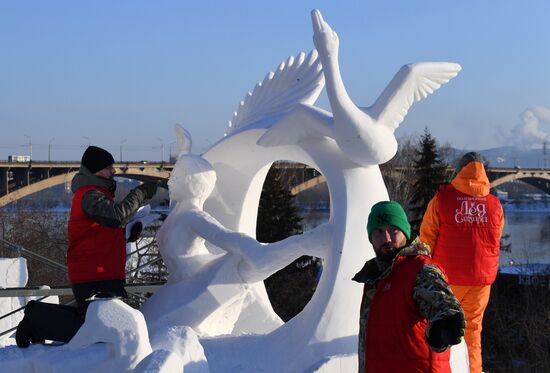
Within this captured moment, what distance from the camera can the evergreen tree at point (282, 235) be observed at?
21609 millimetres

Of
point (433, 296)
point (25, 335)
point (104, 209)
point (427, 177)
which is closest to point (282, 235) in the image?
point (427, 177)

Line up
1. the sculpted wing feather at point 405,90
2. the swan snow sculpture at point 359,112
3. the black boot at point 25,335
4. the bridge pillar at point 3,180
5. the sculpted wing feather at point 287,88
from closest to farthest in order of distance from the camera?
the black boot at point 25,335
the swan snow sculpture at point 359,112
the sculpted wing feather at point 405,90
the sculpted wing feather at point 287,88
the bridge pillar at point 3,180

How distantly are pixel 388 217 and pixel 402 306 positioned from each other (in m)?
0.36

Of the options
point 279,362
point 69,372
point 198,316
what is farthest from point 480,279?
point 69,372

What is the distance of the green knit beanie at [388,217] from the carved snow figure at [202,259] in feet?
6.62

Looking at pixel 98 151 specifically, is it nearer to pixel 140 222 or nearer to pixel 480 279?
pixel 140 222

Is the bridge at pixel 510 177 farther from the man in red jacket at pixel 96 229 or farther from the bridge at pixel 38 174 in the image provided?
the man in red jacket at pixel 96 229

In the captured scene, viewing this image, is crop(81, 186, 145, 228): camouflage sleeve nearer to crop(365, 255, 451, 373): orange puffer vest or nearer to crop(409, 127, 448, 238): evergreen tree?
crop(365, 255, 451, 373): orange puffer vest

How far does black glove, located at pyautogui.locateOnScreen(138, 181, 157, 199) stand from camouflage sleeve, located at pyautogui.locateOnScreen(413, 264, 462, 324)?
8.62ft

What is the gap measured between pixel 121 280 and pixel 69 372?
141 cm

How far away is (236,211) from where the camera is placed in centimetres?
652

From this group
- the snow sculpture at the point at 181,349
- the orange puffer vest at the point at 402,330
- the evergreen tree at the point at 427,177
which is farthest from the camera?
the evergreen tree at the point at 427,177

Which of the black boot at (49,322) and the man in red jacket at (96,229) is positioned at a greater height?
the man in red jacket at (96,229)

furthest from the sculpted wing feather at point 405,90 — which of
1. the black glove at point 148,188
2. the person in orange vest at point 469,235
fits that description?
the black glove at point 148,188
